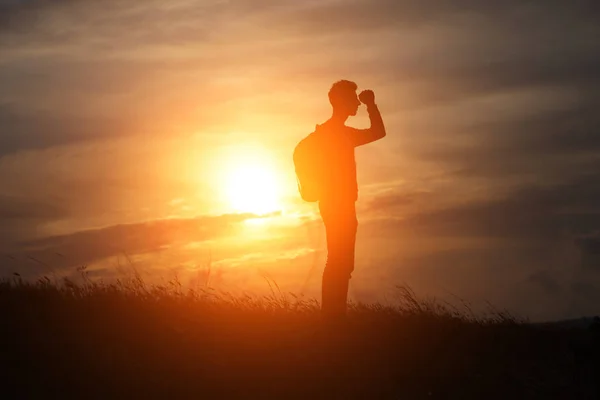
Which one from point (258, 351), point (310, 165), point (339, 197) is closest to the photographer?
point (258, 351)

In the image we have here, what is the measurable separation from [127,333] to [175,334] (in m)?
0.57

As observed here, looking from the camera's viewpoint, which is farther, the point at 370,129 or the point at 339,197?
the point at 370,129

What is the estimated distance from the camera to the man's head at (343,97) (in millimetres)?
11102

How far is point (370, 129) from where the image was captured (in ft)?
37.1

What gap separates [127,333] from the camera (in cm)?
1000

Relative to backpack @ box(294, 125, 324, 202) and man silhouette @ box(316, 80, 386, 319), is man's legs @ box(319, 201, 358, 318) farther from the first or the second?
backpack @ box(294, 125, 324, 202)

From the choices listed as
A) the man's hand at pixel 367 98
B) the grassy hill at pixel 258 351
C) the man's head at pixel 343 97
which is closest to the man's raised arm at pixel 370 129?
the man's hand at pixel 367 98

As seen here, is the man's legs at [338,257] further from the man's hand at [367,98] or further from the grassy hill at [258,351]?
the man's hand at [367,98]

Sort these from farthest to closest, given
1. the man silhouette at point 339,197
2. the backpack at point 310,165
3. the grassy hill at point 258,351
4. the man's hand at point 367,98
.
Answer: the man's hand at point 367,98 < the backpack at point 310,165 < the man silhouette at point 339,197 < the grassy hill at point 258,351

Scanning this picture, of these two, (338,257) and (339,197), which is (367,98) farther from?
(338,257)

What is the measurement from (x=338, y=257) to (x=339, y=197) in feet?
2.64

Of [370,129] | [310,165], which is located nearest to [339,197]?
[310,165]

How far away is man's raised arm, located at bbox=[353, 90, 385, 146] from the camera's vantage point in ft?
36.9

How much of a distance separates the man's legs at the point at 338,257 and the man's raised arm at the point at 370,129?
88 cm
